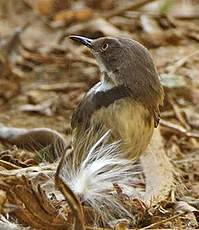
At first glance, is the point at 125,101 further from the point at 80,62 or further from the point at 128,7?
the point at 128,7

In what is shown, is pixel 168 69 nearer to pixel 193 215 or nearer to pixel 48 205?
pixel 193 215

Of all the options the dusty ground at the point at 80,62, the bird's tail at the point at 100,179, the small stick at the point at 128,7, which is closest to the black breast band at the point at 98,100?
the bird's tail at the point at 100,179

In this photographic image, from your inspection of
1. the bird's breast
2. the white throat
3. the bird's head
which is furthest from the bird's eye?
the bird's breast

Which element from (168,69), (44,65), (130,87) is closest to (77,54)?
(44,65)

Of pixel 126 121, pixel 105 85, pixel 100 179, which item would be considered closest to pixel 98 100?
pixel 105 85

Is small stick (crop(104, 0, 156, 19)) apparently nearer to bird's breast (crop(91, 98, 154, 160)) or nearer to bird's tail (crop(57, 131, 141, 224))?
bird's breast (crop(91, 98, 154, 160))

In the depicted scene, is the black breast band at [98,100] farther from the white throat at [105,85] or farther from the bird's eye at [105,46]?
the bird's eye at [105,46]
